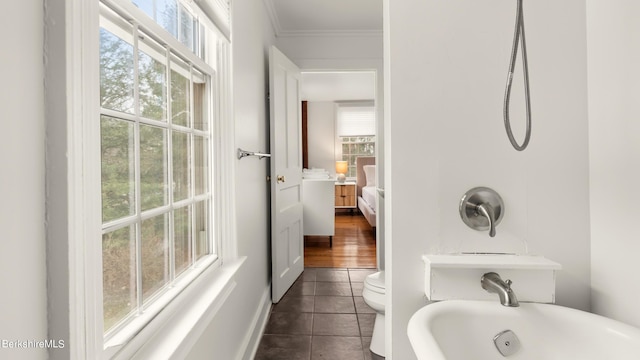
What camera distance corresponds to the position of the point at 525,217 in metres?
1.23

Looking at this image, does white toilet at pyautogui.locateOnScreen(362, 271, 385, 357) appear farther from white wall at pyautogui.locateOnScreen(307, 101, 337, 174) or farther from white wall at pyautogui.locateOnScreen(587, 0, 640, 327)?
white wall at pyautogui.locateOnScreen(307, 101, 337, 174)

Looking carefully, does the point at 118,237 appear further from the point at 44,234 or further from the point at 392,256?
the point at 392,256

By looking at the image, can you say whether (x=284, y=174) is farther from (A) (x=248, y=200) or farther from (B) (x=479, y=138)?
(B) (x=479, y=138)

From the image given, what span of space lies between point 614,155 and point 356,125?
235 inches

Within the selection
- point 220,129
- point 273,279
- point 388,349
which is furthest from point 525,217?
point 273,279

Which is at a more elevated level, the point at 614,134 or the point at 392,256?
the point at 614,134

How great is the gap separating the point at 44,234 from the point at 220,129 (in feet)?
3.54

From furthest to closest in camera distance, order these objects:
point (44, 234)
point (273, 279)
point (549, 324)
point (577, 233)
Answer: point (273, 279) < point (577, 233) < point (549, 324) < point (44, 234)

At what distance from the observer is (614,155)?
3.58 feet

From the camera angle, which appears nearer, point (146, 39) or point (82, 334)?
point (82, 334)

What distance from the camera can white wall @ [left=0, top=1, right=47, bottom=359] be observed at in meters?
0.44

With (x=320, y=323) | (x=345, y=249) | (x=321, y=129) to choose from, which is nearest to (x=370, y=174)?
(x=321, y=129)

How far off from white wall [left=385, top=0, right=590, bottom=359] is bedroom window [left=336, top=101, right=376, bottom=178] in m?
5.69

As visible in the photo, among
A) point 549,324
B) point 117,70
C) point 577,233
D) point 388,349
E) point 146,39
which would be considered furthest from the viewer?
point 388,349
